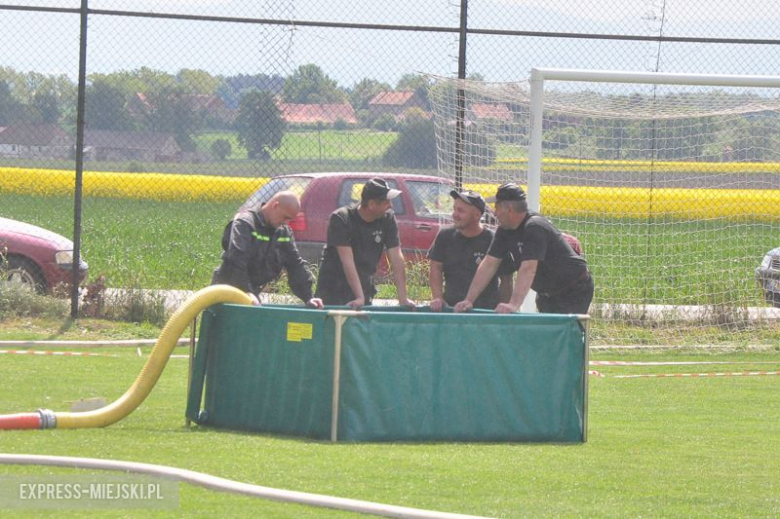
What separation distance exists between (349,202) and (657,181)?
3.78 metres

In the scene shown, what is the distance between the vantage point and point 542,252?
976 cm

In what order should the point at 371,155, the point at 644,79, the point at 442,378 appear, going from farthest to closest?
1. the point at 371,155
2. the point at 644,79
3. the point at 442,378

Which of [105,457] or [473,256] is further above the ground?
[473,256]

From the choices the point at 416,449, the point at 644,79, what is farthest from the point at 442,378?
the point at 644,79

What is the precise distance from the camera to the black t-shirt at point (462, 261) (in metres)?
10.7

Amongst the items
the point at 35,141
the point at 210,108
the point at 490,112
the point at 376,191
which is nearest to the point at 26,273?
the point at 490,112

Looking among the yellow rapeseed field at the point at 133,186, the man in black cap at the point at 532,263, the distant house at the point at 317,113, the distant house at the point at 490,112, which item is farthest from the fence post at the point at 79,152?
the yellow rapeseed field at the point at 133,186

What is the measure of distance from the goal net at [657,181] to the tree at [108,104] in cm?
914

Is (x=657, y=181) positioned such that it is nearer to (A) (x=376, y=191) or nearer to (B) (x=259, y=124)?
(B) (x=259, y=124)

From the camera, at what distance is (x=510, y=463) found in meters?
7.95

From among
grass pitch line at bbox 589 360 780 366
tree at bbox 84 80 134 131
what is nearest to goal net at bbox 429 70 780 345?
grass pitch line at bbox 589 360 780 366

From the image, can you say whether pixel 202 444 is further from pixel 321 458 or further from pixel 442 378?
pixel 442 378

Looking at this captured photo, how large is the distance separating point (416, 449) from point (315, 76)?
9900mm

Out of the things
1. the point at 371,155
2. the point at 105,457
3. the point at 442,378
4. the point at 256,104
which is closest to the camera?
the point at 105,457
